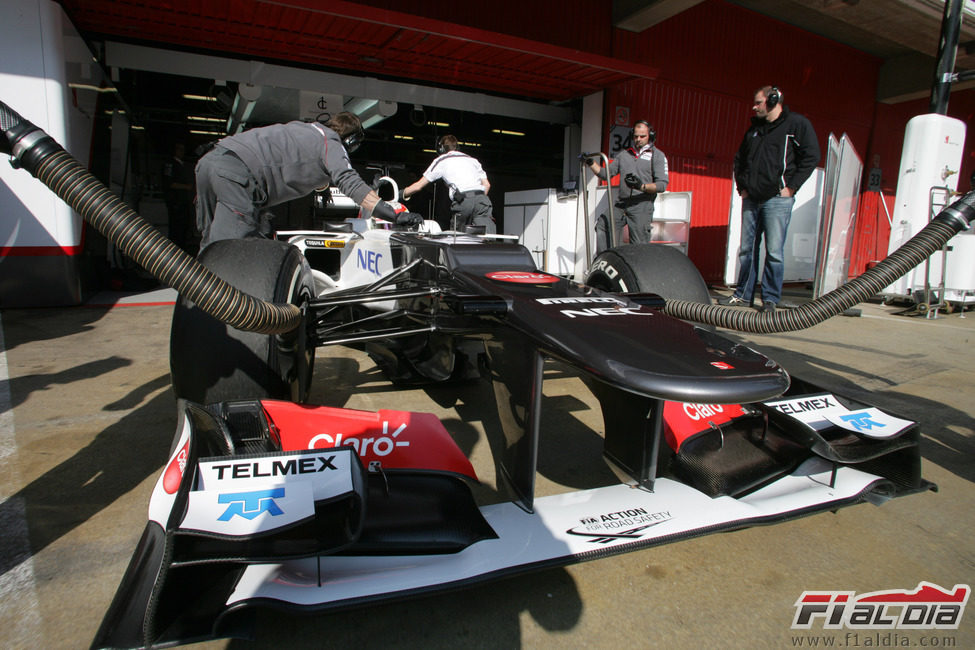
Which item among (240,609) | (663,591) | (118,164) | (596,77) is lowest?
(663,591)

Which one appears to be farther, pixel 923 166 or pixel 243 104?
pixel 243 104

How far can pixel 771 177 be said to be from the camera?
14.5ft

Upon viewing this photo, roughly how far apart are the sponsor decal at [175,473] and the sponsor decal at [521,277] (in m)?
1.14

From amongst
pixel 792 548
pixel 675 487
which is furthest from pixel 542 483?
pixel 792 548

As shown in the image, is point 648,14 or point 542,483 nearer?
point 542,483

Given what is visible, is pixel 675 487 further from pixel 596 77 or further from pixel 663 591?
pixel 596 77

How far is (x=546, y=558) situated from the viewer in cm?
131

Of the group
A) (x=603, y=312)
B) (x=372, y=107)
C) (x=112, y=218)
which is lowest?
(x=603, y=312)

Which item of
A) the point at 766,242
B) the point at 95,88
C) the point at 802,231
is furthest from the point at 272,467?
the point at 802,231

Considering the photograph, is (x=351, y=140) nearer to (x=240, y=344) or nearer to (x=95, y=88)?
(x=240, y=344)

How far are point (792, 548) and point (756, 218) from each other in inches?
145

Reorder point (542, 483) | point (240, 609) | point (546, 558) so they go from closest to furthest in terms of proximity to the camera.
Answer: point (240, 609) → point (546, 558) → point (542, 483)

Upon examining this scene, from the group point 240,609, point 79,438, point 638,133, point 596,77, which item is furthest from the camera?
point 596,77

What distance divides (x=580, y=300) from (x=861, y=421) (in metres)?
1.05
